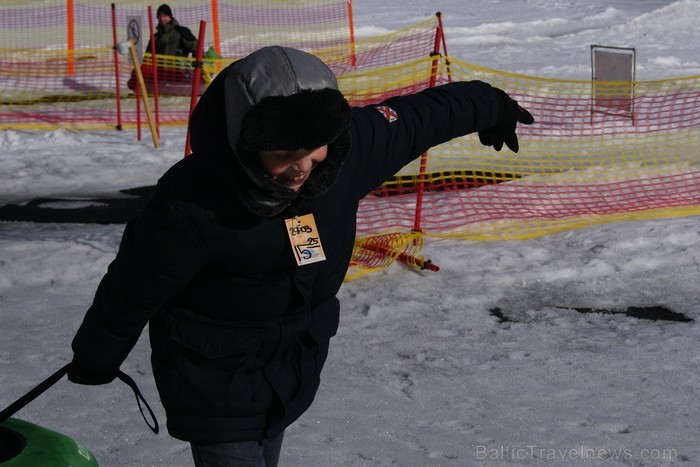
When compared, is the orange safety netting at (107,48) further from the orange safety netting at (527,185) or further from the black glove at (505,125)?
the black glove at (505,125)

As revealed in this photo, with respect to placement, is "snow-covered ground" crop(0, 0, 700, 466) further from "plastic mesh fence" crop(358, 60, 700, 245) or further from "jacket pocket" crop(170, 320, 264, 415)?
"jacket pocket" crop(170, 320, 264, 415)

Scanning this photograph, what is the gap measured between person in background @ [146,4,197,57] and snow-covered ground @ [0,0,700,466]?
7.03 m

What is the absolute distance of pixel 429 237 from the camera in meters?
7.34

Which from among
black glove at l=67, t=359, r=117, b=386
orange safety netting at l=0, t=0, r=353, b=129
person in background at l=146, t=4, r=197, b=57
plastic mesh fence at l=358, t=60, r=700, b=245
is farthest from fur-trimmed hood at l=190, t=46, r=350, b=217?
person in background at l=146, t=4, r=197, b=57

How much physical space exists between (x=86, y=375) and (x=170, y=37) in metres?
12.4

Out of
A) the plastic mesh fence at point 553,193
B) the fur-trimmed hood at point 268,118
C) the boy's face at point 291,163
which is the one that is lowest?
the plastic mesh fence at point 553,193

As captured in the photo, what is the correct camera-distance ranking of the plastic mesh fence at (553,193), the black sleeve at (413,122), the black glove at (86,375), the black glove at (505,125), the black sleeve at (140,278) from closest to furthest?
the black sleeve at (140,278)
the black glove at (86,375)
the black sleeve at (413,122)
the black glove at (505,125)
the plastic mesh fence at (553,193)

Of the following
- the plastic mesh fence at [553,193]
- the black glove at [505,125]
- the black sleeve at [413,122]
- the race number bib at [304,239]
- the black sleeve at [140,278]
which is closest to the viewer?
the black sleeve at [140,278]

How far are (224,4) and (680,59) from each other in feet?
36.7

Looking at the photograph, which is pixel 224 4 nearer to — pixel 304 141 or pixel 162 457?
pixel 162 457

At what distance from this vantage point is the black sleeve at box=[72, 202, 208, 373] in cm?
247

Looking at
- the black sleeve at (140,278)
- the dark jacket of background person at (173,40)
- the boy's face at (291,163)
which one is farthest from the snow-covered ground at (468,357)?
the dark jacket of background person at (173,40)

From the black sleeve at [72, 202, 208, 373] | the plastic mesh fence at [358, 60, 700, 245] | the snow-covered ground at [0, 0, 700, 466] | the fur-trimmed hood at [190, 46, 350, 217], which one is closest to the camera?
the fur-trimmed hood at [190, 46, 350, 217]

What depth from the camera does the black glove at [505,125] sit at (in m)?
3.15
